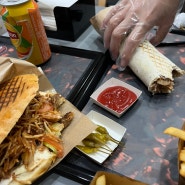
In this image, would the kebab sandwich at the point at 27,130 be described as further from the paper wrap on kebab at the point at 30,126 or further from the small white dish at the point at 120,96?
the small white dish at the point at 120,96

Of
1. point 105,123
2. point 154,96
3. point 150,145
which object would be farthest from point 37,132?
point 154,96

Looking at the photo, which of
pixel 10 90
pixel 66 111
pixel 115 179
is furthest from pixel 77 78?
pixel 115 179

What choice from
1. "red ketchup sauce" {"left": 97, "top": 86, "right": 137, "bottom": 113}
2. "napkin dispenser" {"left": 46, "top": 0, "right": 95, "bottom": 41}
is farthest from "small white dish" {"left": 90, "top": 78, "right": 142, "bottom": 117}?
"napkin dispenser" {"left": 46, "top": 0, "right": 95, "bottom": 41}

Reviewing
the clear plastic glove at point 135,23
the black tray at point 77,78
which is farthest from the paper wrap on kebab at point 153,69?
the black tray at point 77,78

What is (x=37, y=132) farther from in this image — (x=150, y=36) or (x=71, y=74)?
(x=150, y=36)

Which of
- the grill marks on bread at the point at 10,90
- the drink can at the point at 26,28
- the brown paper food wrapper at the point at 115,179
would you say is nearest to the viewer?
the brown paper food wrapper at the point at 115,179

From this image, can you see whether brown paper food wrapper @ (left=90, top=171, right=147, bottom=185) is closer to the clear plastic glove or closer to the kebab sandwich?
the kebab sandwich

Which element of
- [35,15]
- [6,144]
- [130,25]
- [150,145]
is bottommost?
[150,145]
